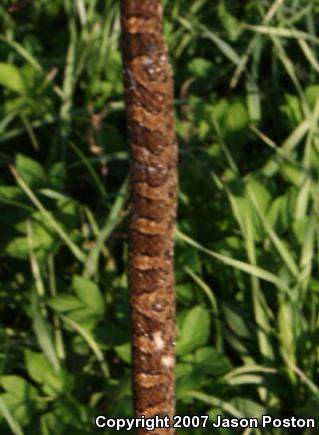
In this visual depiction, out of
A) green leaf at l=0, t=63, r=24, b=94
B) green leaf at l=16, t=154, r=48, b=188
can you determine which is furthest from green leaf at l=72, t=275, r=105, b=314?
green leaf at l=0, t=63, r=24, b=94

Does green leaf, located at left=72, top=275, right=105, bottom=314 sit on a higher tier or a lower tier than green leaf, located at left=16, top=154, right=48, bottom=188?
lower

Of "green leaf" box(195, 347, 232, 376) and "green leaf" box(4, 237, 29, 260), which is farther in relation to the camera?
"green leaf" box(4, 237, 29, 260)

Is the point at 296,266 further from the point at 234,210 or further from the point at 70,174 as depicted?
the point at 70,174

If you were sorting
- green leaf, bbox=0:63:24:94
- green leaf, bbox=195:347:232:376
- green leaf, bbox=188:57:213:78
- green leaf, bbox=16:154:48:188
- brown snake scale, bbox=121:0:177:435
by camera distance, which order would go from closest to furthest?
brown snake scale, bbox=121:0:177:435 → green leaf, bbox=195:347:232:376 → green leaf, bbox=16:154:48:188 → green leaf, bbox=0:63:24:94 → green leaf, bbox=188:57:213:78

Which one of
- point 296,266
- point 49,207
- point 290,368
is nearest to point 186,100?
point 49,207

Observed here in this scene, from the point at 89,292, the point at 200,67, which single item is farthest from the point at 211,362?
the point at 200,67

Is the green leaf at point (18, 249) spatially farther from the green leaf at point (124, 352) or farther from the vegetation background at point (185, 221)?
the green leaf at point (124, 352)

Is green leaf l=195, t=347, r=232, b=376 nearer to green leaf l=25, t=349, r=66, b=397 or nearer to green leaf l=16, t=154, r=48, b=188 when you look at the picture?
green leaf l=25, t=349, r=66, b=397
